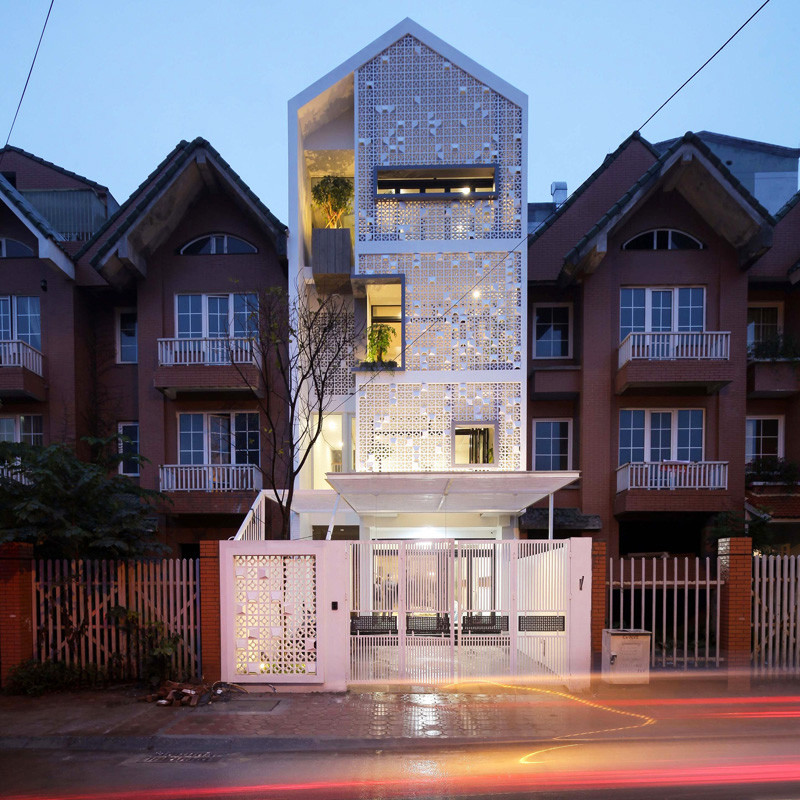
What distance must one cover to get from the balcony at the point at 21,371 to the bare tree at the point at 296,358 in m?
5.74

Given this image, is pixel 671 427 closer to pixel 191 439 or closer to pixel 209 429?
pixel 209 429

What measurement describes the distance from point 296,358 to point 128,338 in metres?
6.93

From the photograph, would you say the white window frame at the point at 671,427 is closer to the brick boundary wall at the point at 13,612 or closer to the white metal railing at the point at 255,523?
the white metal railing at the point at 255,523

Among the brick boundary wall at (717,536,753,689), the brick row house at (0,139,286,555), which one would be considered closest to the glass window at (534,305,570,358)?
the brick row house at (0,139,286,555)

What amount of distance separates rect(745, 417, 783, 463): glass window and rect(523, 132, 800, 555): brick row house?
0.04 metres

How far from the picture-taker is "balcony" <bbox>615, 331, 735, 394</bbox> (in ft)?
50.7

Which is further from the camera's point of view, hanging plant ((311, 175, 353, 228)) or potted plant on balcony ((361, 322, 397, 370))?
hanging plant ((311, 175, 353, 228))

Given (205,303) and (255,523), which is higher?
(205,303)

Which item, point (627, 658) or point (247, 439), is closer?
point (627, 658)

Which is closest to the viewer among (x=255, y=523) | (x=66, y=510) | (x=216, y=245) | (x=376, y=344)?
(x=66, y=510)

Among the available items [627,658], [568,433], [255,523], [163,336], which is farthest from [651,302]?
[163,336]

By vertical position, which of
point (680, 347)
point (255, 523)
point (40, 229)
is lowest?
point (255, 523)

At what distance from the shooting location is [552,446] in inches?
674

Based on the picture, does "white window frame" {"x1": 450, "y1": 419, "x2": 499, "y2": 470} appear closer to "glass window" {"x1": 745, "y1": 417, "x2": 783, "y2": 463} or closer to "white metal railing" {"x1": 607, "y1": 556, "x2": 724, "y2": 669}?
"white metal railing" {"x1": 607, "y1": 556, "x2": 724, "y2": 669}
